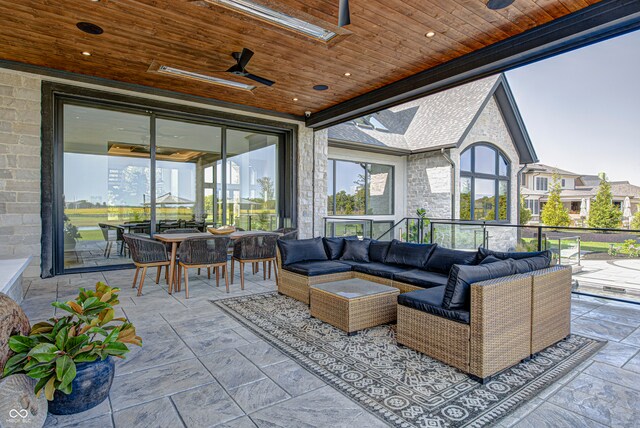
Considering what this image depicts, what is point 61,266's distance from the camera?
573 cm

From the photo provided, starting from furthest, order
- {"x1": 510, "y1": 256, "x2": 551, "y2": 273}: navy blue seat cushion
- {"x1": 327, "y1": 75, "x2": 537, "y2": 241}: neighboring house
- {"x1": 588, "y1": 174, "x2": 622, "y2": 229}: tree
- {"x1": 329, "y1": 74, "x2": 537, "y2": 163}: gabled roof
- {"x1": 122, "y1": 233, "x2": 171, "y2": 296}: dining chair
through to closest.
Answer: {"x1": 588, "y1": 174, "x2": 622, "y2": 229}: tree
{"x1": 327, "y1": 75, "x2": 537, "y2": 241}: neighboring house
{"x1": 329, "y1": 74, "x2": 537, "y2": 163}: gabled roof
{"x1": 122, "y1": 233, "x2": 171, "y2": 296}: dining chair
{"x1": 510, "y1": 256, "x2": 551, "y2": 273}: navy blue seat cushion

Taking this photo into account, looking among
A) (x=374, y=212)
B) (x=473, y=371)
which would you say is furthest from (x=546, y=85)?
(x=473, y=371)

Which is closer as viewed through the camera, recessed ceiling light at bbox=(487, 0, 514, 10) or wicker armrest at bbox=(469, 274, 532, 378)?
wicker armrest at bbox=(469, 274, 532, 378)

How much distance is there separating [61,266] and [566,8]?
7751 millimetres

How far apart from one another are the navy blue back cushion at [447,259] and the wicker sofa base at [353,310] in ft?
2.65

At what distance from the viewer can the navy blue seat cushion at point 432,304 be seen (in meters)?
2.52

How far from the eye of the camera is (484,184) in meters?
11.0

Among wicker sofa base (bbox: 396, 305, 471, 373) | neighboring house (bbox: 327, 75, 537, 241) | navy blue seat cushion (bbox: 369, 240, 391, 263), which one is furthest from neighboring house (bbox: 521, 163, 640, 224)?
wicker sofa base (bbox: 396, 305, 471, 373)

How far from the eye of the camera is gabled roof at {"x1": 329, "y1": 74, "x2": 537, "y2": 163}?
380 inches

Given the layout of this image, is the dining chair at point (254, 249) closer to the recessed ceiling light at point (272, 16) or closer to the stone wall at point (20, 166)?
the recessed ceiling light at point (272, 16)

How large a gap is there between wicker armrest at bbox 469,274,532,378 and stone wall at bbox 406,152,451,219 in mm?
7717

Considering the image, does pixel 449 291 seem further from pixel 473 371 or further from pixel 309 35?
pixel 309 35

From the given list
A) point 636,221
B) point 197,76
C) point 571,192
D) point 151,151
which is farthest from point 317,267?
point 571,192

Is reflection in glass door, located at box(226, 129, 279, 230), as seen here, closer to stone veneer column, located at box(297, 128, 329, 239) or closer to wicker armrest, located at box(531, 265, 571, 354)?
stone veneer column, located at box(297, 128, 329, 239)
